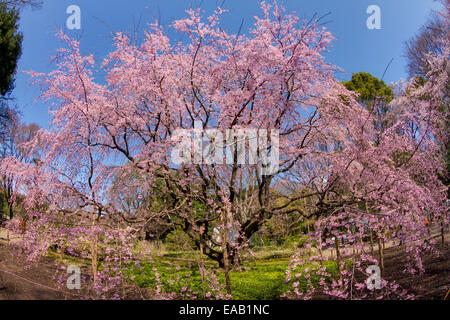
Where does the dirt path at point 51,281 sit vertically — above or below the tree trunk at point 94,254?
below

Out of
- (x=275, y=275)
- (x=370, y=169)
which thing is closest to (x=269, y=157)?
(x=370, y=169)

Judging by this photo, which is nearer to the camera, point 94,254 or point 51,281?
point 94,254

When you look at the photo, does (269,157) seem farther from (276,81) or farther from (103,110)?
(103,110)

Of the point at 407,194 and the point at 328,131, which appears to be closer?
the point at 407,194

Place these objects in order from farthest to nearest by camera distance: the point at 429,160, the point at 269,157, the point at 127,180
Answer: the point at 429,160
the point at 269,157
the point at 127,180

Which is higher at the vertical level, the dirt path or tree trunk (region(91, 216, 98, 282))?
tree trunk (region(91, 216, 98, 282))

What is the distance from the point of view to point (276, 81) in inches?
232

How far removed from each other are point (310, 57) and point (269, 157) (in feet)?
7.50

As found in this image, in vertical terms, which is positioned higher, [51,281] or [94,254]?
[94,254]
